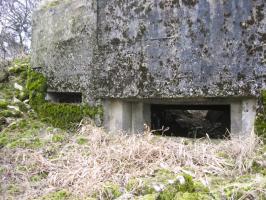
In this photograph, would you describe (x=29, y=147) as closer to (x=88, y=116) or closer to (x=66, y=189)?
(x=88, y=116)

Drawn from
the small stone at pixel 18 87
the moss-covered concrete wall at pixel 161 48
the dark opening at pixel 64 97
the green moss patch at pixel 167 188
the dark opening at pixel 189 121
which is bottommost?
the green moss patch at pixel 167 188

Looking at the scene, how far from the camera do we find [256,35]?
13.1 ft

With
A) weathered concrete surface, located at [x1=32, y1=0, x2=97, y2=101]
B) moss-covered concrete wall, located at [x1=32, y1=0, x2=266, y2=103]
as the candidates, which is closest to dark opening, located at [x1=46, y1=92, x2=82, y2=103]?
weathered concrete surface, located at [x1=32, y1=0, x2=97, y2=101]

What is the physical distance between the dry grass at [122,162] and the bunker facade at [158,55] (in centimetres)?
60

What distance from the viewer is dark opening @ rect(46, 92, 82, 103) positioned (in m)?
5.76

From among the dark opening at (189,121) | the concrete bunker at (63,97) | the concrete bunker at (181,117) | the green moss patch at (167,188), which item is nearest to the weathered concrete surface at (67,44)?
the concrete bunker at (63,97)

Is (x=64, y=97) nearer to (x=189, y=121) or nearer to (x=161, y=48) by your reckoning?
(x=161, y=48)

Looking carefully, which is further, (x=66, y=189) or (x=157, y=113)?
(x=157, y=113)

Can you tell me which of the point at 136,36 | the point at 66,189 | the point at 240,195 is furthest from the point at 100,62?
the point at 240,195

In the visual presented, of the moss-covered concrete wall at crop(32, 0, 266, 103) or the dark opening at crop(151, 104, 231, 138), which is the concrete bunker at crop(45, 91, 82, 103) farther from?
the dark opening at crop(151, 104, 231, 138)

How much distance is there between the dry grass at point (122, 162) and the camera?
10.7 feet

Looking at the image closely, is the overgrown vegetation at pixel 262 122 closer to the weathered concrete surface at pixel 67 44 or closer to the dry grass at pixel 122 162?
the dry grass at pixel 122 162

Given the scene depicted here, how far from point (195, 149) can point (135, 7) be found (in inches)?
76.8

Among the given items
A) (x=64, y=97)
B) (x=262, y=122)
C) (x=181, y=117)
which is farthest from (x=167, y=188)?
(x=181, y=117)
